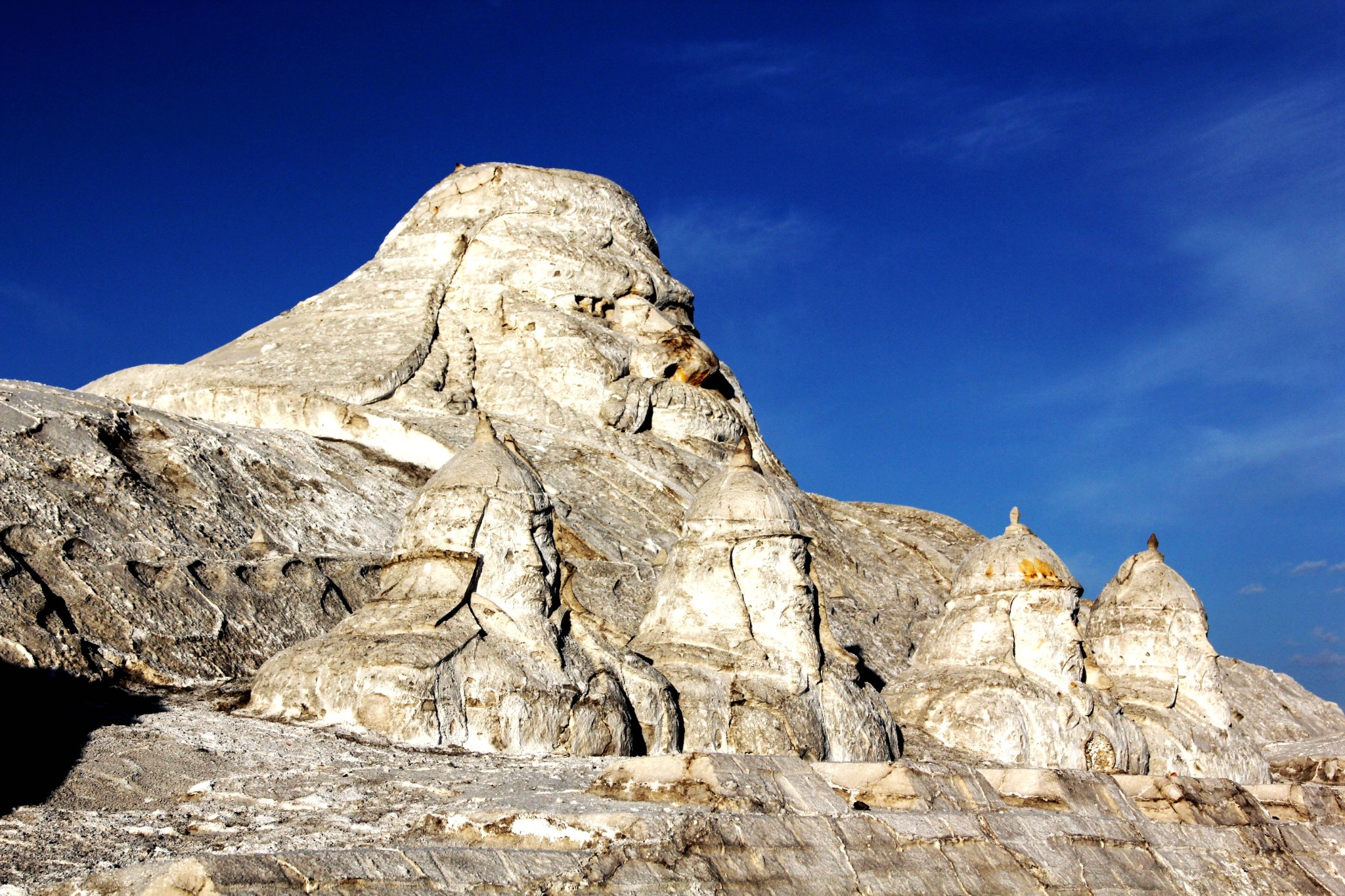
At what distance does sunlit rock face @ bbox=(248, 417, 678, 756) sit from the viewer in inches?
444

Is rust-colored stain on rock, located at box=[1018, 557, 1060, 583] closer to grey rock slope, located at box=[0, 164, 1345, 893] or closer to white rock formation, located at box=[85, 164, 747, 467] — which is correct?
grey rock slope, located at box=[0, 164, 1345, 893]

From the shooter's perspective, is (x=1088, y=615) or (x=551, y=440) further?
(x=551, y=440)

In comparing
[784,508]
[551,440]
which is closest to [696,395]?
[551,440]

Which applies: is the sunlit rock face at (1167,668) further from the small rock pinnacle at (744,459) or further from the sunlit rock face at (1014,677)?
the small rock pinnacle at (744,459)

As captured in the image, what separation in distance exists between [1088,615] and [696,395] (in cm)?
880

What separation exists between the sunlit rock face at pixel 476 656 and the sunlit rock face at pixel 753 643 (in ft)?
2.51

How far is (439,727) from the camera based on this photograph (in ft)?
36.6

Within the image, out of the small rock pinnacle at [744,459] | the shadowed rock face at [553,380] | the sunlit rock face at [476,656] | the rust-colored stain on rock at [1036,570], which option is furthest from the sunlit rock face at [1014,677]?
the sunlit rock face at [476,656]

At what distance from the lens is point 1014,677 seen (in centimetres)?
1644

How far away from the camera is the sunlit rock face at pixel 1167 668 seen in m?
18.4

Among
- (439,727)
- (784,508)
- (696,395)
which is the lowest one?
(439,727)

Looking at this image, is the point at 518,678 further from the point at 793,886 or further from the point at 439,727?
the point at 793,886

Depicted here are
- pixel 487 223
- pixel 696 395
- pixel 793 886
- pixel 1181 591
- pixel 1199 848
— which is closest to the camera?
pixel 793 886

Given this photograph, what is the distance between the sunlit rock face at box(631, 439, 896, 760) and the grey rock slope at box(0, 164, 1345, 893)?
0.03 m
